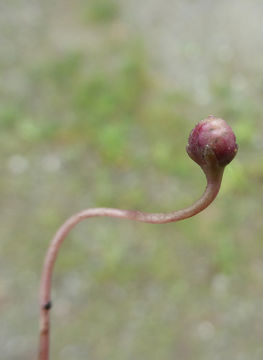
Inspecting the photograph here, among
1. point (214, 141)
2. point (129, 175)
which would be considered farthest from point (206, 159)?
point (129, 175)

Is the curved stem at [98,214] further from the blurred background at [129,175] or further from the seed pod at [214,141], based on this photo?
the blurred background at [129,175]

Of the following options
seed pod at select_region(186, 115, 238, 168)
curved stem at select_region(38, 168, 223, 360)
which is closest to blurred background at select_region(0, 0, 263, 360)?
curved stem at select_region(38, 168, 223, 360)

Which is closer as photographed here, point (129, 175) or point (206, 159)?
point (206, 159)

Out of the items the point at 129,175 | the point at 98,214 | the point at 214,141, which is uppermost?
the point at 214,141

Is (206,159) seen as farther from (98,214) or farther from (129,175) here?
(129,175)

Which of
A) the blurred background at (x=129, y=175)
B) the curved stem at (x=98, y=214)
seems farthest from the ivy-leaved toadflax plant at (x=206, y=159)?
the blurred background at (x=129, y=175)

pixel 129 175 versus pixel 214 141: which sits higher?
pixel 214 141

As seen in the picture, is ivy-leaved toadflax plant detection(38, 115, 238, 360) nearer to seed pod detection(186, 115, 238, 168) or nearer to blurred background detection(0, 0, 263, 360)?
seed pod detection(186, 115, 238, 168)
